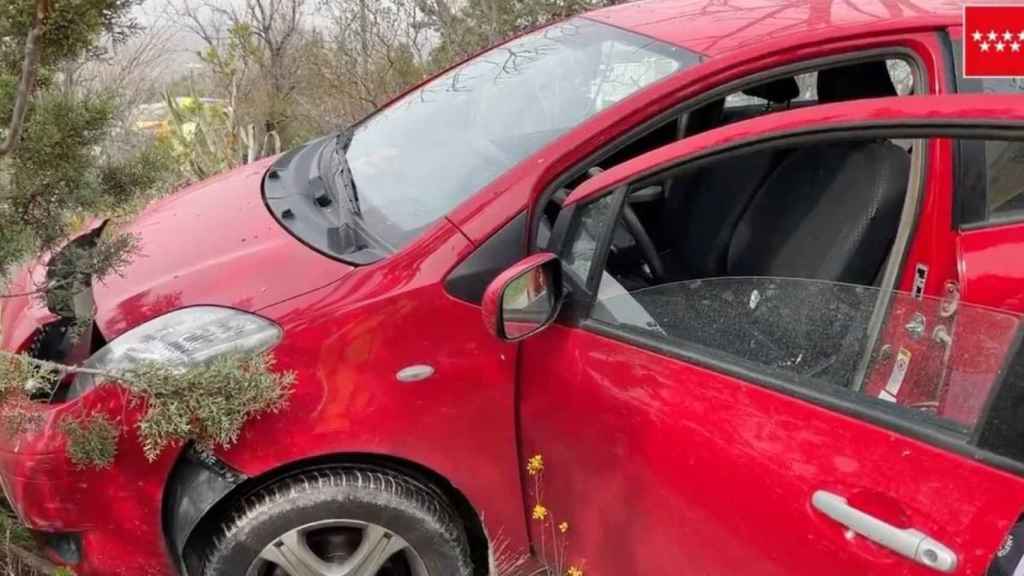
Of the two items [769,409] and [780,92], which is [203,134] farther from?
[769,409]

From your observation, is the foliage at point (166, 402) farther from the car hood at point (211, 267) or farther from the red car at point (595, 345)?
the car hood at point (211, 267)

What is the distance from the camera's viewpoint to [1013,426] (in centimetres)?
118

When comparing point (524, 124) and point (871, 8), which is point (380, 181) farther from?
point (871, 8)

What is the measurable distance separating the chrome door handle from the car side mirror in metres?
0.67

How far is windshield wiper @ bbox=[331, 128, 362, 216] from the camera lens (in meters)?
2.21

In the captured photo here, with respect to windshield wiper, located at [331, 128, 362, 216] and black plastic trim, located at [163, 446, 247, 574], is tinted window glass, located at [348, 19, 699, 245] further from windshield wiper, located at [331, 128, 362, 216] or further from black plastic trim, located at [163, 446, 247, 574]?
black plastic trim, located at [163, 446, 247, 574]

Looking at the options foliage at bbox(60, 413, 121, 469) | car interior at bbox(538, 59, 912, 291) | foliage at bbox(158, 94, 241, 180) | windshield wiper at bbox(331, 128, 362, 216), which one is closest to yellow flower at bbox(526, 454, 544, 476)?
car interior at bbox(538, 59, 912, 291)

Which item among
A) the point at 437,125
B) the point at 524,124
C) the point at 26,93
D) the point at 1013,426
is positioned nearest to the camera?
the point at 1013,426

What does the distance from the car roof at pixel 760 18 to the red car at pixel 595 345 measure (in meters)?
0.02

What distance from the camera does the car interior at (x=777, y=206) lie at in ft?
6.47

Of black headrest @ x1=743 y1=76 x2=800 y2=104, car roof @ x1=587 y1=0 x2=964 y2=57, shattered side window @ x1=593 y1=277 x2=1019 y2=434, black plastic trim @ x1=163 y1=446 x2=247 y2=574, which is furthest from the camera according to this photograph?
black headrest @ x1=743 y1=76 x2=800 y2=104

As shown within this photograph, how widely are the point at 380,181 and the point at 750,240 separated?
1.10 m

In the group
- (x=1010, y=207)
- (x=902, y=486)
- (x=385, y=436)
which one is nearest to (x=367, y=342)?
(x=385, y=436)

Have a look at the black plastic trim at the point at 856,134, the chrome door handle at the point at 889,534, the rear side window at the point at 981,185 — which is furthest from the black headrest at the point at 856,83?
the chrome door handle at the point at 889,534
